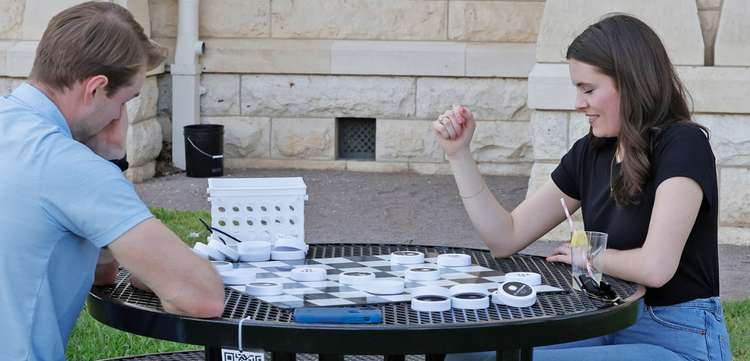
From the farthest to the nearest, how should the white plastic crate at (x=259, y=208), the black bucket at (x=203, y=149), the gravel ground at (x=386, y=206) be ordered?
the black bucket at (x=203, y=149), the gravel ground at (x=386, y=206), the white plastic crate at (x=259, y=208)

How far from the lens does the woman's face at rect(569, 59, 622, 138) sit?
2547 mm

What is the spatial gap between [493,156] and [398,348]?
271 inches

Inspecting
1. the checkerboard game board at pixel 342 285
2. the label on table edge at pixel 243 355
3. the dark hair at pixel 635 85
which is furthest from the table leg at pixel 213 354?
the dark hair at pixel 635 85

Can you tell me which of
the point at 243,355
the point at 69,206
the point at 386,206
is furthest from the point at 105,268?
the point at 386,206

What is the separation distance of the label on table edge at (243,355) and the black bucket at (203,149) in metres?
6.34

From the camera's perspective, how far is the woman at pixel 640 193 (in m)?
2.28

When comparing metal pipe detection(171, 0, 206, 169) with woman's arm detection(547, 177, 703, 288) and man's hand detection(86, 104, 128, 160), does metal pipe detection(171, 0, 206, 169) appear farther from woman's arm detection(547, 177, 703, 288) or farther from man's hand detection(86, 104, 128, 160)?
woman's arm detection(547, 177, 703, 288)

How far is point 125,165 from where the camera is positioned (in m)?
2.52

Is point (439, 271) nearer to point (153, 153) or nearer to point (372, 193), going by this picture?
point (372, 193)

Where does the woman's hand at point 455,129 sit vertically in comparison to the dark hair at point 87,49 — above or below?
below

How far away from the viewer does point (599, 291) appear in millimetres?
2041

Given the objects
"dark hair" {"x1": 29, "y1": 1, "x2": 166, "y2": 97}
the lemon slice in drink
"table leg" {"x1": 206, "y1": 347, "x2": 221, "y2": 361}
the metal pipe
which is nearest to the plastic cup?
the lemon slice in drink

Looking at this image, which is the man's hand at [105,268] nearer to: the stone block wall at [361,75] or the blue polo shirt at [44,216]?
the blue polo shirt at [44,216]

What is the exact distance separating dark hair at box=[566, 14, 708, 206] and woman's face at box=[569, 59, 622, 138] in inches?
0.8
